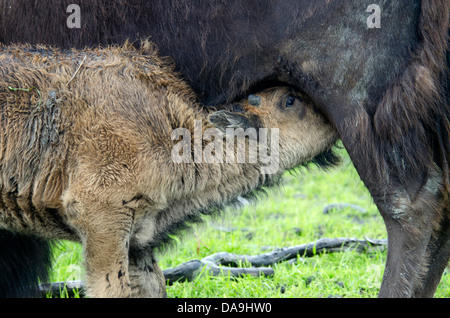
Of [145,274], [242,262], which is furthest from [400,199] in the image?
[145,274]

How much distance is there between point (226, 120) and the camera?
498 cm

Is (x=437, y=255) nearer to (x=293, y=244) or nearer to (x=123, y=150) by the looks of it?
(x=293, y=244)

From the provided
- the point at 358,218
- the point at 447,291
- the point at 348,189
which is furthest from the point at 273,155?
the point at 348,189

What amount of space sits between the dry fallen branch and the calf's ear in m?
1.32

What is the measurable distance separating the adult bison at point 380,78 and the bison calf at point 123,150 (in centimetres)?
34

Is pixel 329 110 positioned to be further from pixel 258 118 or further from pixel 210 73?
pixel 210 73

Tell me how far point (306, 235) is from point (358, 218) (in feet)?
3.51

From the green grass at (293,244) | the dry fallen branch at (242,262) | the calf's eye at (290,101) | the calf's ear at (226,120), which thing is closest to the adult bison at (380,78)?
the calf's eye at (290,101)

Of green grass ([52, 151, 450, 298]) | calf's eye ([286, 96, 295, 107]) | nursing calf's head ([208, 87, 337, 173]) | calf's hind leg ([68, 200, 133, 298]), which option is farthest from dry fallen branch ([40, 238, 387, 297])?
calf's eye ([286, 96, 295, 107])

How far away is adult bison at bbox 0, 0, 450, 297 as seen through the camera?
478cm

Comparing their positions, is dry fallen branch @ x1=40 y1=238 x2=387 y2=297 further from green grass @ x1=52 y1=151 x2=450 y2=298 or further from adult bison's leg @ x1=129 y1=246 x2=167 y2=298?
adult bison's leg @ x1=129 y1=246 x2=167 y2=298

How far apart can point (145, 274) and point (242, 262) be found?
1.31 meters

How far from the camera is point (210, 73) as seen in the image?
531 cm

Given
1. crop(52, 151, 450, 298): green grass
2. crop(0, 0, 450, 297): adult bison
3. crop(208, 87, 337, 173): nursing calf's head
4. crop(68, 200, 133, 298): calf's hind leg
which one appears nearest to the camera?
crop(68, 200, 133, 298): calf's hind leg
